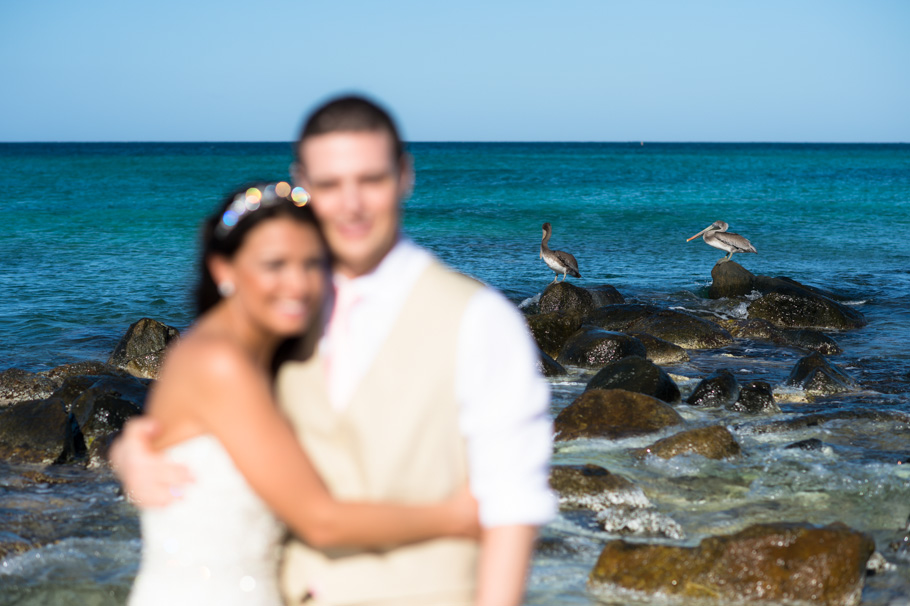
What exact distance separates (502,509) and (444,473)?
6.4 inches

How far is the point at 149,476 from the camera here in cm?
231

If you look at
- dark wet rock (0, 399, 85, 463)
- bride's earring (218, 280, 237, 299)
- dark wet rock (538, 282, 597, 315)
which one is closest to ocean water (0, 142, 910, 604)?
dark wet rock (0, 399, 85, 463)

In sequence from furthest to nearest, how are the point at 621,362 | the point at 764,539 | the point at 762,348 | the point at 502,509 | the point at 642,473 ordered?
the point at 762,348
the point at 621,362
the point at 642,473
the point at 764,539
the point at 502,509

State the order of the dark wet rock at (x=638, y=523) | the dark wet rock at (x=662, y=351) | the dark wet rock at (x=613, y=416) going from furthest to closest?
the dark wet rock at (x=662, y=351), the dark wet rock at (x=613, y=416), the dark wet rock at (x=638, y=523)

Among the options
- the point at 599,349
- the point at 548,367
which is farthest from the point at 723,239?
the point at 548,367

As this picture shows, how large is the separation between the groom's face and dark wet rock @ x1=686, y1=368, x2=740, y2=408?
25.7ft

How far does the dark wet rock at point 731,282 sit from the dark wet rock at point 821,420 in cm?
787

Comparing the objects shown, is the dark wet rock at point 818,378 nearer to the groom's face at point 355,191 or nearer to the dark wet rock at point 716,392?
the dark wet rock at point 716,392

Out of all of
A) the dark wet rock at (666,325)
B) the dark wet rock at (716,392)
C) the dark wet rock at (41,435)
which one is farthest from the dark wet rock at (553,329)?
the dark wet rock at (41,435)

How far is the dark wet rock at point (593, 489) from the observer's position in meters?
6.52

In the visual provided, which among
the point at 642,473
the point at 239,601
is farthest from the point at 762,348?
the point at 239,601

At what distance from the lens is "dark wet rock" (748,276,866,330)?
48.0 feet

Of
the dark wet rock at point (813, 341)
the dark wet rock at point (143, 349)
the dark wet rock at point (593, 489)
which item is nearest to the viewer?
the dark wet rock at point (593, 489)

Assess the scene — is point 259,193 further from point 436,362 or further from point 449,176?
point 449,176
